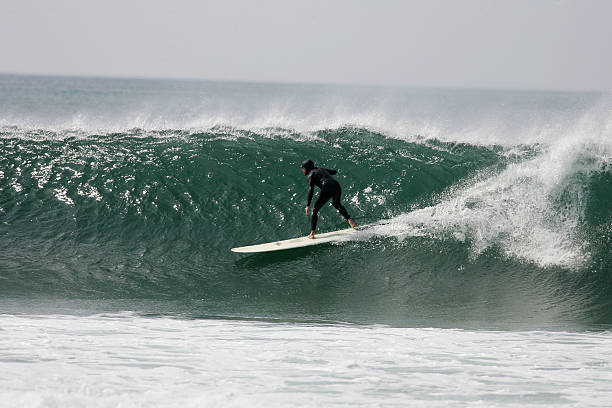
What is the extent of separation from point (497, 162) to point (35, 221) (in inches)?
378

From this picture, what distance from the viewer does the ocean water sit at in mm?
4832

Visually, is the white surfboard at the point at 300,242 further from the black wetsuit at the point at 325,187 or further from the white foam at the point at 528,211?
the white foam at the point at 528,211

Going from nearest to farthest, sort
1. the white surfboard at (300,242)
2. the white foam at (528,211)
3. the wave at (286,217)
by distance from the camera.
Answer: the wave at (286,217), the white foam at (528,211), the white surfboard at (300,242)

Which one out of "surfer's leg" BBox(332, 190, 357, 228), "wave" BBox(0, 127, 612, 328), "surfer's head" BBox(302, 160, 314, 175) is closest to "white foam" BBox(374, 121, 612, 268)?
"wave" BBox(0, 127, 612, 328)

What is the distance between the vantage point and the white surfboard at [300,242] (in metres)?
9.08

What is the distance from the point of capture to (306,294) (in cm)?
787

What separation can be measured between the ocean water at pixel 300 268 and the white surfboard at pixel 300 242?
0.46ft

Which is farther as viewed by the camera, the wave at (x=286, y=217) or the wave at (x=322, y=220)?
the wave at (x=286, y=217)

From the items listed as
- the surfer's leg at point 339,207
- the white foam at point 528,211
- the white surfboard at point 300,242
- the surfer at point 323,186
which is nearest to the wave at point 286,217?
the white foam at point 528,211

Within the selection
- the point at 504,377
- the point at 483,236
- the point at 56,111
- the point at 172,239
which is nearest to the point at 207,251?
the point at 172,239

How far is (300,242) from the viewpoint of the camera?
30.5 feet

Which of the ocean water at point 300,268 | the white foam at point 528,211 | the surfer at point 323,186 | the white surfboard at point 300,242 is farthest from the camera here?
the surfer at point 323,186

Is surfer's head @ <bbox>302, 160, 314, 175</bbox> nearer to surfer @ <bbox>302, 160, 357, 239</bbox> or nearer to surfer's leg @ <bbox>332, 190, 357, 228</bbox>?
surfer @ <bbox>302, 160, 357, 239</bbox>

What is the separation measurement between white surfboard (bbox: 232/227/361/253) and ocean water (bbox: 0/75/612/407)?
0.46 ft
